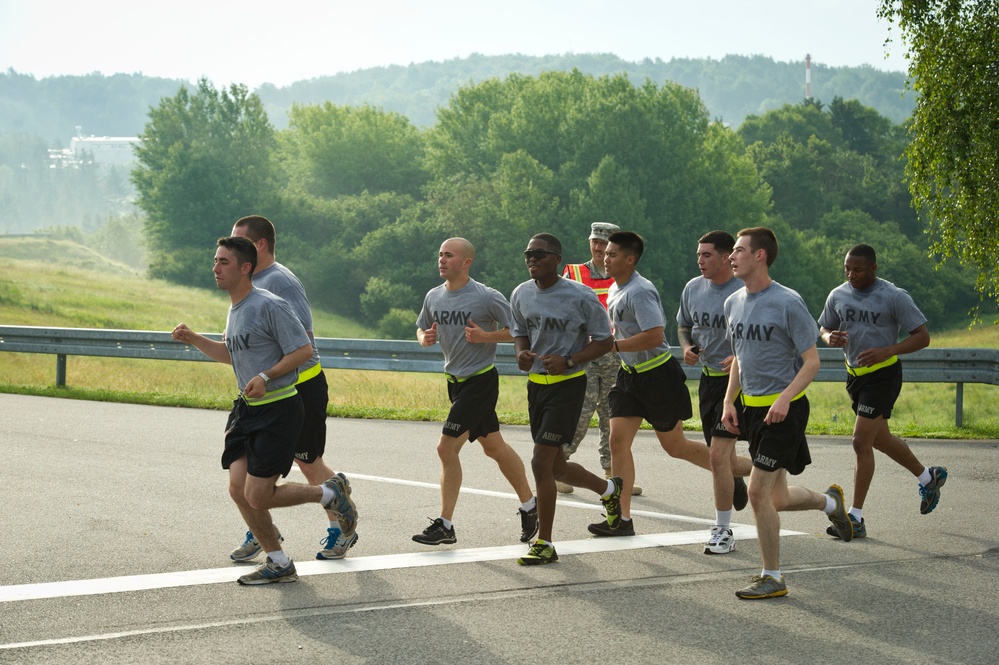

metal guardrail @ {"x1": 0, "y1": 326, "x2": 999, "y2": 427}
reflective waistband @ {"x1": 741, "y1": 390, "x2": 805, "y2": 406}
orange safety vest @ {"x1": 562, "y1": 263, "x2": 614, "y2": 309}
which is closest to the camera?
reflective waistband @ {"x1": 741, "y1": 390, "x2": 805, "y2": 406}

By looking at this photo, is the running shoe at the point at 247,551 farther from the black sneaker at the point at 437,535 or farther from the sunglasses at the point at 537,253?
the sunglasses at the point at 537,253

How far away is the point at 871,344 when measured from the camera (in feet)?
26.4

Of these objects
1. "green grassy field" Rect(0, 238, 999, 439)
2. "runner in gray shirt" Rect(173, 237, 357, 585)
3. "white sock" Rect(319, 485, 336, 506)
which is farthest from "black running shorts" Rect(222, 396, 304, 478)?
"green grassy field" Rect(0, 238, 999, 439)

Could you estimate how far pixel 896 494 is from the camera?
9.36 metres

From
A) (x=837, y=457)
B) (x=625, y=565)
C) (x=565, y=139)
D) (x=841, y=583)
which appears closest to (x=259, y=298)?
(x=625, y=565)

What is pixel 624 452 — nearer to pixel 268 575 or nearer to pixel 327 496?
pixel 327 496

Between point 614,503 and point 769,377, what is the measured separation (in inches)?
67.3

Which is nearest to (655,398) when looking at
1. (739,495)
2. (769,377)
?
(739,495)

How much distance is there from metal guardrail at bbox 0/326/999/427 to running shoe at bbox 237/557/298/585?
25.4 feet

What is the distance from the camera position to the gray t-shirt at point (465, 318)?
767 centimetres

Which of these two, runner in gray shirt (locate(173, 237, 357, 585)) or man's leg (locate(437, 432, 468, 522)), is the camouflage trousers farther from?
runner in gray shirt (locate(173, 237, 357, 585))

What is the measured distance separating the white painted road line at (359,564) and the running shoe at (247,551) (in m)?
0.15

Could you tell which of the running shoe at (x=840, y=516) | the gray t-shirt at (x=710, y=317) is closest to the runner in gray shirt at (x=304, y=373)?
the gray t-shirt at (x=710, y=317)

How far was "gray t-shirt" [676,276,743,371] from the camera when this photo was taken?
7.89 meters
